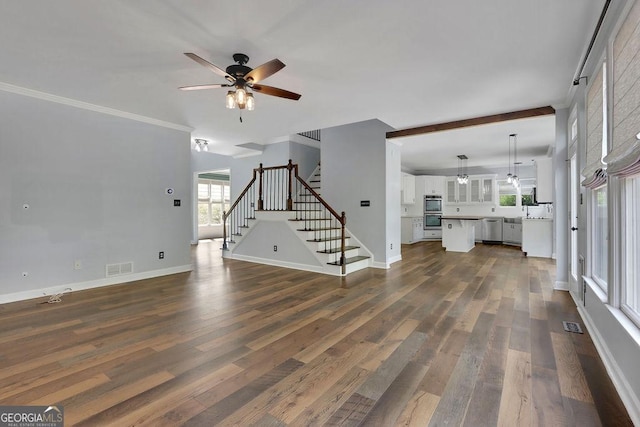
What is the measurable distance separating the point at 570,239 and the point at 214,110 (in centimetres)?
562

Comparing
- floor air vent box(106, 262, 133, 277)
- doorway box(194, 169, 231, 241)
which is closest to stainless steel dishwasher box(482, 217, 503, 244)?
doorway box(194, 169, 231, 241)

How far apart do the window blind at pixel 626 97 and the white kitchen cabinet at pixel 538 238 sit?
5.97 m

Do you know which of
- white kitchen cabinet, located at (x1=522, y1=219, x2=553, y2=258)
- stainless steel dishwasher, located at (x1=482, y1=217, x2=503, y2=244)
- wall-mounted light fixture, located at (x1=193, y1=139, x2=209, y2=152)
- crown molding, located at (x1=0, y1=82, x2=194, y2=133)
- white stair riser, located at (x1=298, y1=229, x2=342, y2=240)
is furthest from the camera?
stainless steel dishwasher, located at (x1=482, y1=217, x2=503, y2=244)

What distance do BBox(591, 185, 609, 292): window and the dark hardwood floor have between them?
0.57m

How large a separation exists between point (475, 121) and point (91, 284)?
6.61 meters

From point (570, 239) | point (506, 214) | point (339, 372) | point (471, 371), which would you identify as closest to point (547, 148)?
point (506, 214)

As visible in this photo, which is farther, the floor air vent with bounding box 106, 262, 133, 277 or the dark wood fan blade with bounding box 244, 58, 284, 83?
the floor air vent with bounding box 106, 262, 133, 277

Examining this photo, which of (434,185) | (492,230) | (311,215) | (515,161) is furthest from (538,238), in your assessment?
(311,215)

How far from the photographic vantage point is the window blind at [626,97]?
1.57 meters

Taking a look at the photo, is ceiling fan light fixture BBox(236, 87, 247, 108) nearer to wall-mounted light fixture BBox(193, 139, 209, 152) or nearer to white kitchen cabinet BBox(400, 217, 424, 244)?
wall-mounted light fixture BBox(193, 139, 209, 152)

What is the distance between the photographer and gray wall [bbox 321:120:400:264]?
5.80 metres

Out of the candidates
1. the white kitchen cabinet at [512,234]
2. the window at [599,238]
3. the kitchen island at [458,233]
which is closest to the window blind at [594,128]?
the window at [599,238]

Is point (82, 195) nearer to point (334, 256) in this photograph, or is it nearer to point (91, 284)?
point (91, 284)

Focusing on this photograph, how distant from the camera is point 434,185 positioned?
1031 centimetres
